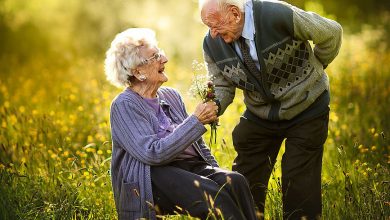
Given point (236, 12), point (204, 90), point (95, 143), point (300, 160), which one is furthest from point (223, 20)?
point (95, 143)

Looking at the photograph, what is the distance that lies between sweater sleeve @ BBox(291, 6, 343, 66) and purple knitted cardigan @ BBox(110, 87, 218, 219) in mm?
784

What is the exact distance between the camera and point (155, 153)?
3756mm

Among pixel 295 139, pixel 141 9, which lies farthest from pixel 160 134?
pixel 141 9

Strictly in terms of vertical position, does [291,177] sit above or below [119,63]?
below

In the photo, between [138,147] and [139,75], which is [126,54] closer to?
[139,75]

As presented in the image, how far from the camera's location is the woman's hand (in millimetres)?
3821

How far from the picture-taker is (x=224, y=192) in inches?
144

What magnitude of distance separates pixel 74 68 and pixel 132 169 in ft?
19.7

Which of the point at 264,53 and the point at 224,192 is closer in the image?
the point at 224,192

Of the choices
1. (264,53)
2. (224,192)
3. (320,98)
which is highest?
(264,53)

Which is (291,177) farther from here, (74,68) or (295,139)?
(74,68)

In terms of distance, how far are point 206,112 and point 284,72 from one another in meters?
0.56

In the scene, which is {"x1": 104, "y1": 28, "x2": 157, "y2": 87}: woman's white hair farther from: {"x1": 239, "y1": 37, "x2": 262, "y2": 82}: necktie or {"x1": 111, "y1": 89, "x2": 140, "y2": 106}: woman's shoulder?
{"x1": 239, "y1": 37, "x2": 262, "y2": 82}: necktie

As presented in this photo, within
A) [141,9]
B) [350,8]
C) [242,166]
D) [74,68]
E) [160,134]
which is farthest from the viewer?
[350,8]
